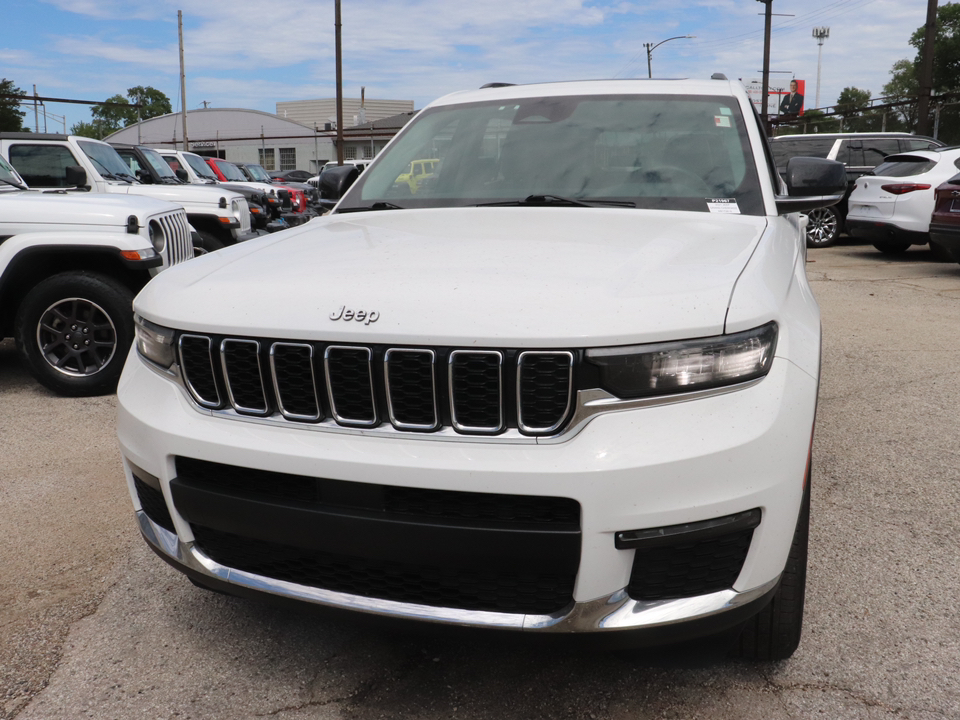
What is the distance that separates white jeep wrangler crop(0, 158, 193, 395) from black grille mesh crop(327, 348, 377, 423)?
403 cm

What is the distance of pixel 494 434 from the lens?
1879 mm

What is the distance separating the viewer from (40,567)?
3.10 m

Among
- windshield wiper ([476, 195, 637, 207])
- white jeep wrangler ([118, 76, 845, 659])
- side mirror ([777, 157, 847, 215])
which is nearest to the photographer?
white jeep wrangler ([118, 76, 845, 659])

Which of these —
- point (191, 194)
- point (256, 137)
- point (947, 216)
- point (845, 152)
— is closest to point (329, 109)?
point (256, 137)

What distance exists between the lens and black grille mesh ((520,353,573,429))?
A: 6.07 feet

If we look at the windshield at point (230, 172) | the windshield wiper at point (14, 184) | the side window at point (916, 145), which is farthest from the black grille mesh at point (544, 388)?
the windshield at point (230, 172)

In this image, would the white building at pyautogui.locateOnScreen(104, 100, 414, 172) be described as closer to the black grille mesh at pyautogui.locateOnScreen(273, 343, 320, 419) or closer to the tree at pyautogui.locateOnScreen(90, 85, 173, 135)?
the tree at pyautogui.locateOnScreen(90, 85, 173, 135)

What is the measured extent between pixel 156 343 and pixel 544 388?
1102 mm

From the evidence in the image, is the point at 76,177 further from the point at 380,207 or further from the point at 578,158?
the point at 578,158

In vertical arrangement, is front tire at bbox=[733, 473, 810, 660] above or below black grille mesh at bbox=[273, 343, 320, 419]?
below

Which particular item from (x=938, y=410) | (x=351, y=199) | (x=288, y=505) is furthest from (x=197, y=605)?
(x=938, y=410)

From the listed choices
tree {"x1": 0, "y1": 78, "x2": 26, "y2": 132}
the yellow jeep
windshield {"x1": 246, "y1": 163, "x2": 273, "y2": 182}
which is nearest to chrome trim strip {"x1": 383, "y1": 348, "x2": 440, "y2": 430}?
the yellow jeep

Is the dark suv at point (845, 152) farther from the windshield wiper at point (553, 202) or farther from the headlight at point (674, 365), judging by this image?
the headlight at point (674, 365)

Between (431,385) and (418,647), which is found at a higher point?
(431,385)
